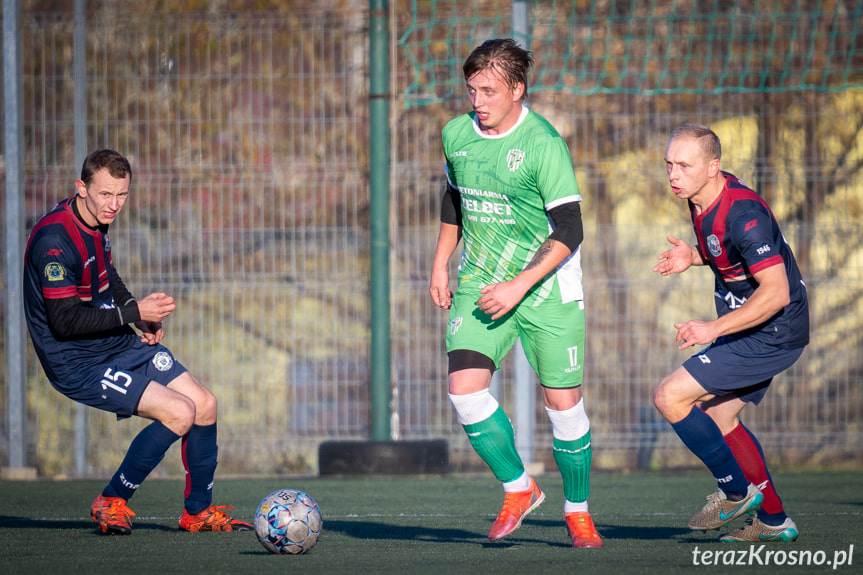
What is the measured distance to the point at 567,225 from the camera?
466 cm

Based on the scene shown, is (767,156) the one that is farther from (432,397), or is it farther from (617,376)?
(432,397)

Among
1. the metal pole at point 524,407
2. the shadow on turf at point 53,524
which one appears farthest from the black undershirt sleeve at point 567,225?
the metal pole at point 524,407

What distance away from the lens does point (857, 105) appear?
8.87 m

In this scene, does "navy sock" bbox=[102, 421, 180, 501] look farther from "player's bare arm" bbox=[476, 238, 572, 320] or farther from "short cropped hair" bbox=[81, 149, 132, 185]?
"player's bare arm" bbox=[476, 238, 572, 320]

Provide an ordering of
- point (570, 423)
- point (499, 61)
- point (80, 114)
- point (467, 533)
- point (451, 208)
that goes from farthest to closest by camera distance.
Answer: point (80, 114) < point (467, 533) < point (451, 208) < point (570, 423) < point (499, 61)

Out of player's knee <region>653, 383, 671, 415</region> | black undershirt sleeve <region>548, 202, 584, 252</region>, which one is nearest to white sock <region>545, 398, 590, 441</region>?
player's knee <region>653, 383, 671, 415</region>

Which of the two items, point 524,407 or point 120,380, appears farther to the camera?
point 524,407

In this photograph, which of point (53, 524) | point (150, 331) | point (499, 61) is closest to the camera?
point (499, 61)

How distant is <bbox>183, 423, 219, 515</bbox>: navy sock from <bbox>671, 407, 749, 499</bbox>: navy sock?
7.63 feet

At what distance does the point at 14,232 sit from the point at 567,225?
18.8ft

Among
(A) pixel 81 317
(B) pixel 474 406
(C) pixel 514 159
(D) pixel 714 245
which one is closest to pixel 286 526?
(B) pixel 474 406

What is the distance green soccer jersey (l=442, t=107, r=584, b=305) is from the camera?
4.70 m

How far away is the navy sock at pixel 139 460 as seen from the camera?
532 centimetres

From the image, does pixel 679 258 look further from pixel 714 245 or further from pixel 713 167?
pixel 713 167
